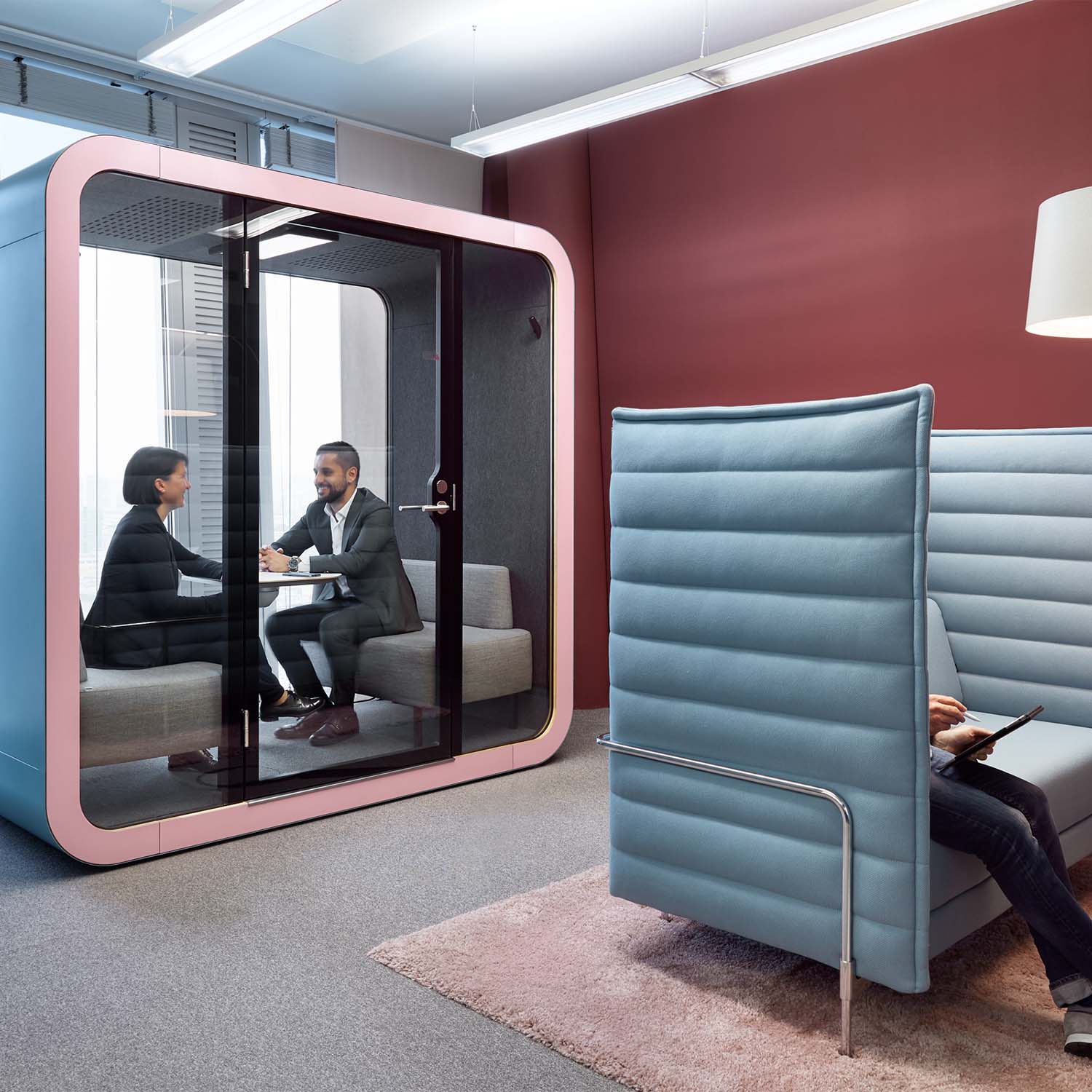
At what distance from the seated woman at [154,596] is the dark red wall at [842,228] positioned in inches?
92.5

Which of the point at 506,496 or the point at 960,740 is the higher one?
the point at 506,496

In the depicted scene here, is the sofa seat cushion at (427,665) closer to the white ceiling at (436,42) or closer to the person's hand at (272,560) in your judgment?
the person's hand at (272,560)

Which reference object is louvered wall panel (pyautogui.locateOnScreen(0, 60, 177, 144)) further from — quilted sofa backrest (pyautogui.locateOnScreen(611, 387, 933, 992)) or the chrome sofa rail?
the chrome sofa rail

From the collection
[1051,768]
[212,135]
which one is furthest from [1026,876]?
[212,135]

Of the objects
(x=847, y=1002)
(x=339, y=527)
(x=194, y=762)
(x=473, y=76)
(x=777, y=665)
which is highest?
(x=473, y=76)

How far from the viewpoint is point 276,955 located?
8.48ft

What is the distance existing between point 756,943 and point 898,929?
2.21 ft

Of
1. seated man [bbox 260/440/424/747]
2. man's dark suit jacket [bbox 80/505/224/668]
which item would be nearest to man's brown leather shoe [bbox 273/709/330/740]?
seated man [bbox 260/440/424/747]

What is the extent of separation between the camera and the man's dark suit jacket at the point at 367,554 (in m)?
3.58

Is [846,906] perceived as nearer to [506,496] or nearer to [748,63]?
[506,496]

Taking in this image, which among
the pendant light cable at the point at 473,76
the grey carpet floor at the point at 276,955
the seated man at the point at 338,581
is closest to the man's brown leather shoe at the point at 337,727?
the seated man at the point at 338,581

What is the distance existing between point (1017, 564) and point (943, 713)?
1119 mm

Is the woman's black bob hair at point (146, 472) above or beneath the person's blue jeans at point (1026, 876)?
above

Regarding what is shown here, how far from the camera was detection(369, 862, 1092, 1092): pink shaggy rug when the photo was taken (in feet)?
6.74
